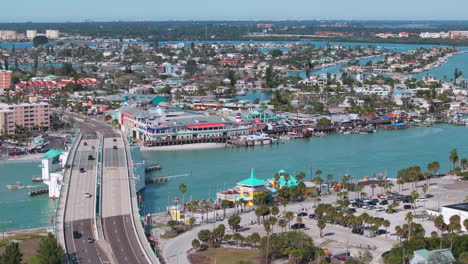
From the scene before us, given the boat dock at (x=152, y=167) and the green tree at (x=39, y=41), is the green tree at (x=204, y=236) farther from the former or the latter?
the green tree at (x=39, y=41)

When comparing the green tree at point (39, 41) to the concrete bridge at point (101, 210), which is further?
the green tree at point (39, 41)

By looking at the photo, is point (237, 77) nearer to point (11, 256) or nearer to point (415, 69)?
point (415, 69)

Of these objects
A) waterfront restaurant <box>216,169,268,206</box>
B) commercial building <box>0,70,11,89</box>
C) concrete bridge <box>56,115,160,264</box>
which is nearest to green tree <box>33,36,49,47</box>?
commercial building <box>0,70,11,89</box>

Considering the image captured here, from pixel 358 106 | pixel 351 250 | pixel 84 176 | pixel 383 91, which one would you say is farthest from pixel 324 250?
pixel 383 91

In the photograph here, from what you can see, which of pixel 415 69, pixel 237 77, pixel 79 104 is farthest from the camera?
pixel 415 69

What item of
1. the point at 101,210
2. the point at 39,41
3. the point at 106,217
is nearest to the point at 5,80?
the point at 101,210

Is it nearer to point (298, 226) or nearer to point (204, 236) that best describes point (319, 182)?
point (298, 226)

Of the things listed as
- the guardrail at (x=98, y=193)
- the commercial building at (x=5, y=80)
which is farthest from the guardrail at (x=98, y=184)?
the commercial building at (x=5, y=80)

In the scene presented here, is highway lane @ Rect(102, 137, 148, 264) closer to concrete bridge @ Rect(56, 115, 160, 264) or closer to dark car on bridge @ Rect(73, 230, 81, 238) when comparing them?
concrete bridge @ Rect(56, 115, 160, 264)
